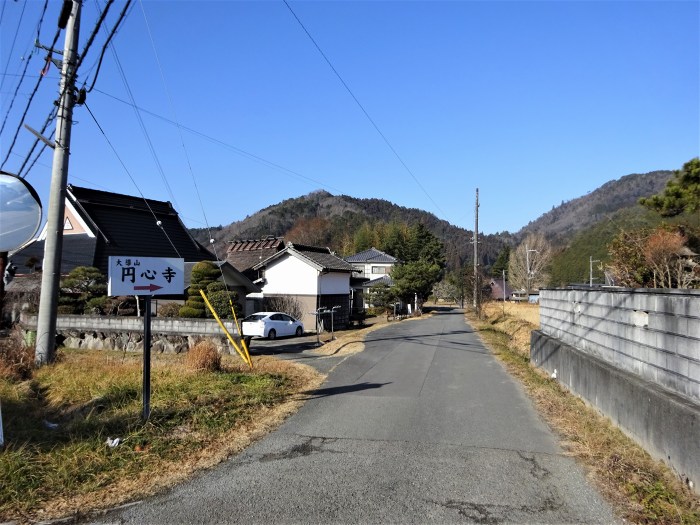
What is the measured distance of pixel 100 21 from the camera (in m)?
9.48

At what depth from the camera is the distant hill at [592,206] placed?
146 m

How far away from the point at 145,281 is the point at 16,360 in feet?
18.9

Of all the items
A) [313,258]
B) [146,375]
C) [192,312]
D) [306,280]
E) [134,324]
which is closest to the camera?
[146,375]

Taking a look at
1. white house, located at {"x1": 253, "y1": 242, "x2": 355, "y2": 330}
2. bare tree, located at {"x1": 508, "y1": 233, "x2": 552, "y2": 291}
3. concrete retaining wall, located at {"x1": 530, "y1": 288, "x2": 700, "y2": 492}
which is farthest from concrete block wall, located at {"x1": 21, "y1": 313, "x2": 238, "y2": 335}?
bare tree, located at {"x1": 508, "y1": 233, "x2": 552, "y2": 291}

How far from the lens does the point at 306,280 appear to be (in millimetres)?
31953

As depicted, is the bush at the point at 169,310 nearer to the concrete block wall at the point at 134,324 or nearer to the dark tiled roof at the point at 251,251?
the concrete block wall at the point at 134,324

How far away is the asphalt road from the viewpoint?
4.30 meters

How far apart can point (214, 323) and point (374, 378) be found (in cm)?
680

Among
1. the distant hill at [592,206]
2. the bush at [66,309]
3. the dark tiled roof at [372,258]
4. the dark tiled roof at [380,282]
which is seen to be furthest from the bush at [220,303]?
the distant hill at [592,206]

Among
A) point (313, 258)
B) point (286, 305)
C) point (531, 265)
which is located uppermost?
point (531, 265)

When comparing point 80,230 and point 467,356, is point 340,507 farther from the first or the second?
point 80,230

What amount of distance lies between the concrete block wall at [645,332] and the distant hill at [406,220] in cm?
8580

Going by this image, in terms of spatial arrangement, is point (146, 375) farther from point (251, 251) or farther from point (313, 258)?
point (251, 251)

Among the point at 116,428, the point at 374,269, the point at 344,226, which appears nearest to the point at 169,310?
the point at 116,428
